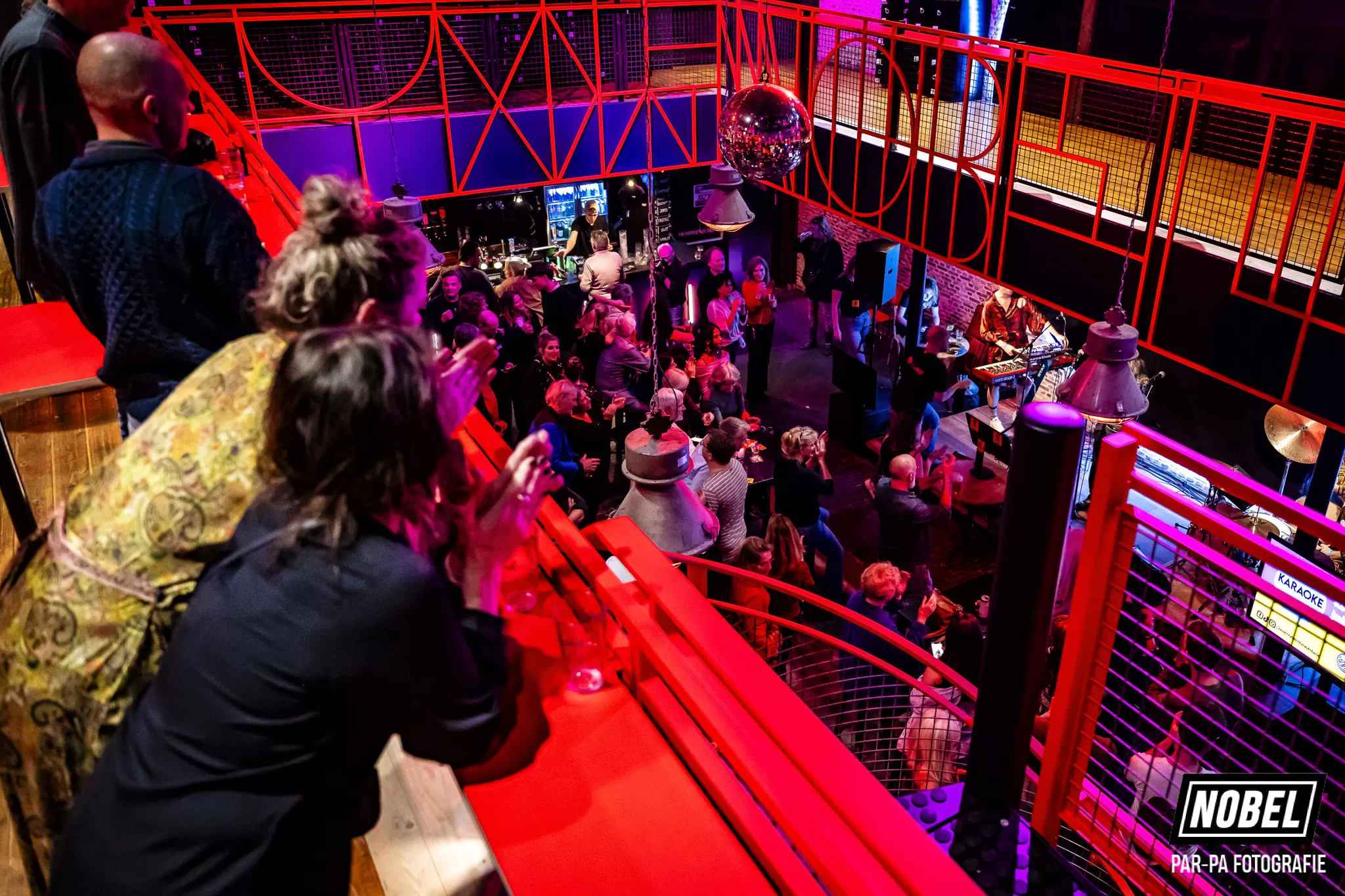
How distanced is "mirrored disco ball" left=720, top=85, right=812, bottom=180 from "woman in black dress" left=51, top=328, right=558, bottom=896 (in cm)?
356

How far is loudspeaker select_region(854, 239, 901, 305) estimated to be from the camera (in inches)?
373

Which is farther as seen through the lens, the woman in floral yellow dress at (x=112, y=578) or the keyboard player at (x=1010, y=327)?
the keyboard player at (x=1010, y=327)

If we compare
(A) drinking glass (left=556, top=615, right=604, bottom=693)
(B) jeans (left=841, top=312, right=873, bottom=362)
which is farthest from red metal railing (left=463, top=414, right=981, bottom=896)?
(B) jeans (left=841, top=312, right=873, bottom=362)

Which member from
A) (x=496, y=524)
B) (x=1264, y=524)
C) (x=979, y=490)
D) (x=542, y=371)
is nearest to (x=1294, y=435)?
(x=1264, y=524)

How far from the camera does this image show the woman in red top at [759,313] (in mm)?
8867

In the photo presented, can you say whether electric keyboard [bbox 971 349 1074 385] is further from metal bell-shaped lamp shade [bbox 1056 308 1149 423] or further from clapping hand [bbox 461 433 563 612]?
clapping hand [bbox 461 433 563 612]

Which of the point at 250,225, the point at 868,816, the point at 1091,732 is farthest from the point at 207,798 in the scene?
the point at 1091,732

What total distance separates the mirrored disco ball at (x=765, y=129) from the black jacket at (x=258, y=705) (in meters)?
3.67

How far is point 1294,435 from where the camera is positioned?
6.03 metres

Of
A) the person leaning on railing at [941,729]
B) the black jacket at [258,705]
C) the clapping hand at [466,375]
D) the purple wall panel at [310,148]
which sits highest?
the clapping hand at [466,375]

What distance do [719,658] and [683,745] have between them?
6.0 inches

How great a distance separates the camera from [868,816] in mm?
1401

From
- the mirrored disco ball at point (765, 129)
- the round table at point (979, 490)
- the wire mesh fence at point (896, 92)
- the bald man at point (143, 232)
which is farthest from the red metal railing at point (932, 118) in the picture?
the bald man at point (143, 232)

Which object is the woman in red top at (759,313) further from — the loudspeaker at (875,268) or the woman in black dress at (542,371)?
the woman in black dress at (542,371)
